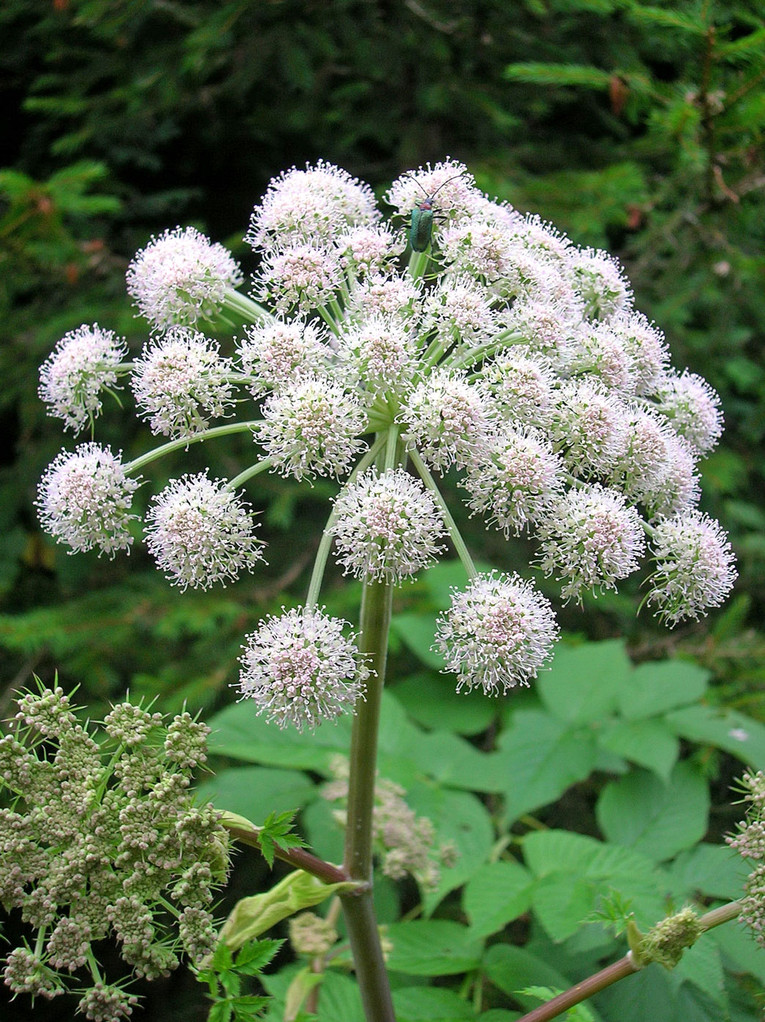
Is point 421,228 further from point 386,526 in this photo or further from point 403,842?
point 403,842

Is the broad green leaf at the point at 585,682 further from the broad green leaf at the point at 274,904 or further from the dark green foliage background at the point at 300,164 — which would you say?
the broad green leaf at the point at 274,904

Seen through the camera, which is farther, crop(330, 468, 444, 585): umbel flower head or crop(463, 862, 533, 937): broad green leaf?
crop(463, 862, 533, 937): broad green leaf

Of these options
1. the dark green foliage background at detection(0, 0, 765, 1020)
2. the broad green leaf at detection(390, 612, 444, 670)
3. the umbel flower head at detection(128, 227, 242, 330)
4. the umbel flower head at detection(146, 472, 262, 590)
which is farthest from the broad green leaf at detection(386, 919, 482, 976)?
the umbel flower head at detection(128, 227, 242, 330)

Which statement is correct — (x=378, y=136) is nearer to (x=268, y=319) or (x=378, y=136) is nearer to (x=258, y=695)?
(x=268, y=319)

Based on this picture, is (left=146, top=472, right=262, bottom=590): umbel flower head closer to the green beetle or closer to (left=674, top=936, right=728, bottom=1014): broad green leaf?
the green beetle

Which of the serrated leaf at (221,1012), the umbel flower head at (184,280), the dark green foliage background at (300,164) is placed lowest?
the serrated leaf at (221,1012)

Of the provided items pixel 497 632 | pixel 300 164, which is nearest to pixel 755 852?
pixel 497 632

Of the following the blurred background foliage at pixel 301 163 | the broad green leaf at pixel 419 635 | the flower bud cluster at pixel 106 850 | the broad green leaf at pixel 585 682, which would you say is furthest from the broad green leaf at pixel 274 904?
the blurred background foliage at pixel 301 163
